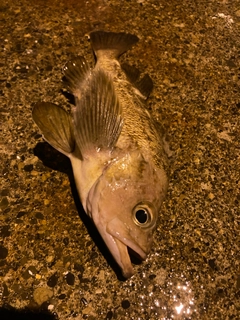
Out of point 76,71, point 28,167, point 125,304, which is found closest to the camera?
point 125,304

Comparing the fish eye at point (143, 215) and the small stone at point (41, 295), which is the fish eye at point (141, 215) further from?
the small stone at point (41, 295)

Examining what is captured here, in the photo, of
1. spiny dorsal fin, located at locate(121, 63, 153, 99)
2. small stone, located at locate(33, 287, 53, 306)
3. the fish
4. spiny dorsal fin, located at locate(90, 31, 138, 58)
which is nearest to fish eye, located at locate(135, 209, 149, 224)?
the fish

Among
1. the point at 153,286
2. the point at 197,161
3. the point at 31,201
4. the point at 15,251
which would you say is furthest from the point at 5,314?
the point at 197,161

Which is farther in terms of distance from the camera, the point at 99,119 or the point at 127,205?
the point at 99,119

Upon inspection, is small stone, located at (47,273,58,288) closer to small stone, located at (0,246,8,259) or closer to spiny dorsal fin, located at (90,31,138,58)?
small stone, located at (0,246,8,259)

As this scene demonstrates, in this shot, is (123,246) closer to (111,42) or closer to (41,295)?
(41,295)

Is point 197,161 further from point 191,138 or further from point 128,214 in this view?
point 128,214

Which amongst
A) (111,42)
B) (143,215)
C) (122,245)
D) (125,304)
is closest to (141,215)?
(143,215)

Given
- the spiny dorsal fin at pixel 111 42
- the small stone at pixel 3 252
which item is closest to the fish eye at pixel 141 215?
the small stone at pixel 3 252

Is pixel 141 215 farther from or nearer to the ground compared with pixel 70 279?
farther from the ground
